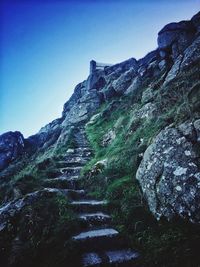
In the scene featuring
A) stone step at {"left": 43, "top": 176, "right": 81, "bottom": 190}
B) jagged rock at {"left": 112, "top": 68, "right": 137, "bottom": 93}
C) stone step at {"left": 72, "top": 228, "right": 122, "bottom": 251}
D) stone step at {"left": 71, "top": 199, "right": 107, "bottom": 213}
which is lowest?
stone step at {"left": 72, "top": 228, "right": 122, "bottom": 251}

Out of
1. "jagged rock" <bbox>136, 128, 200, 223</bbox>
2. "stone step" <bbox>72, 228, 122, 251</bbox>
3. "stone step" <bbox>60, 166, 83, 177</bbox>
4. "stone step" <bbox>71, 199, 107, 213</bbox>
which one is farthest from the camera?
"stone step" <bbox>60, 166, 83, 177</bbox>

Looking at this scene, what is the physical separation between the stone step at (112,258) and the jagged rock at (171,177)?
4.38ft

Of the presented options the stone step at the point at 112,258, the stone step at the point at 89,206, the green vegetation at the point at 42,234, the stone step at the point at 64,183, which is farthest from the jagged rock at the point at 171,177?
the stone step at the point at 64,183

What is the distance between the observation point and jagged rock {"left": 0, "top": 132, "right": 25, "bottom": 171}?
2631 centimetres

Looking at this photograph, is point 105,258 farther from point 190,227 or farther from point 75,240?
point 190,227

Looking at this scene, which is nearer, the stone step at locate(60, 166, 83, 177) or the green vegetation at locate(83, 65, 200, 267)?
the green vegetation at locate(83, 65, 200, 267)

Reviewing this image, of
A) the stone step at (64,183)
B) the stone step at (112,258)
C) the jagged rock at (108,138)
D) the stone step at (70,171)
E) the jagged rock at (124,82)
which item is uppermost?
the jagged rock at (124,82)

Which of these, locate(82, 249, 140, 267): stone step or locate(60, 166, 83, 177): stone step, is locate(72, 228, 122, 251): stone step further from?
locate(60, 166, 83, 177): stone step

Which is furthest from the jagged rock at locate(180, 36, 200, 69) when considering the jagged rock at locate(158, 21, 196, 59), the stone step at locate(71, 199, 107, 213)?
the stone step at locate(71, 199, 107, 213)

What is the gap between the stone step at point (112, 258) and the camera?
4707 mm

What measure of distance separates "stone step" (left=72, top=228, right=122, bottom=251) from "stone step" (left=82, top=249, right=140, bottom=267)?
0.72 feet

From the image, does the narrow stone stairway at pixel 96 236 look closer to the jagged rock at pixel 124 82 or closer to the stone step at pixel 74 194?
the stone step at pixel 74 194

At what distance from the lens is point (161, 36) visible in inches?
929

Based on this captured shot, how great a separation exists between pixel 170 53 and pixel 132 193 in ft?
64.2
